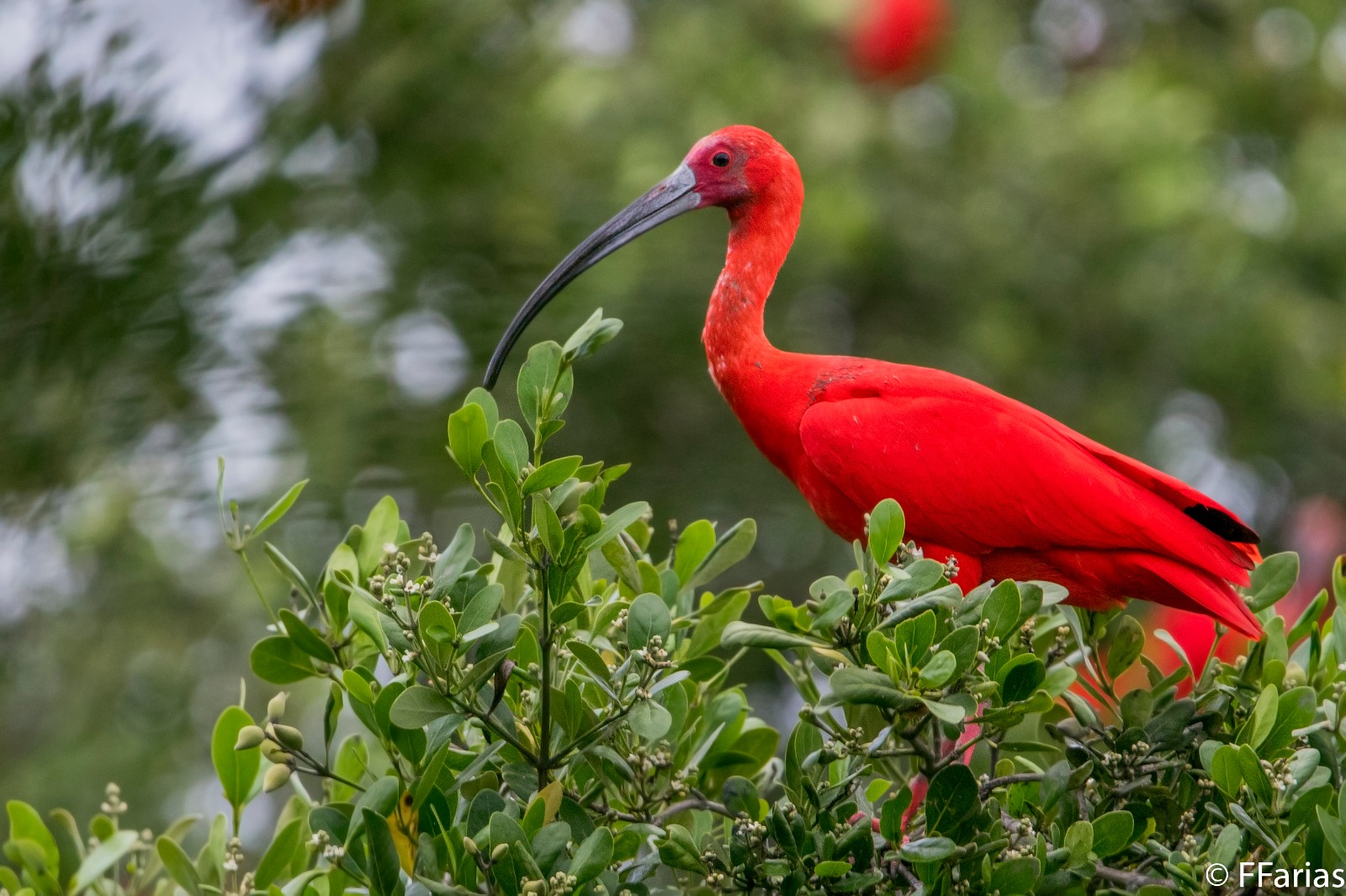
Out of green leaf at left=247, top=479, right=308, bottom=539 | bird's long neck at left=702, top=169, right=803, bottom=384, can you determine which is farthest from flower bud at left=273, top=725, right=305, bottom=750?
bird's long neck at left=702, top=169, right=803, bottom=384

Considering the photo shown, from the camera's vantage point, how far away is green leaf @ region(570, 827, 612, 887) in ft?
6.28

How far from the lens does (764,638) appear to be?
78.7 inches

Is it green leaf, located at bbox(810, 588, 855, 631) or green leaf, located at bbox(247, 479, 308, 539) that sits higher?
green leaf, located at bbox(810, 588, 855, 631)

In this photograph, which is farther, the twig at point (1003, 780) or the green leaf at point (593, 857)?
the twig at point (1003, 780)

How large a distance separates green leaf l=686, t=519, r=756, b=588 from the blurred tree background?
119 centimetres

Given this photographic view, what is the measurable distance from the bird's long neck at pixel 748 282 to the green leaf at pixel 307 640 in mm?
1237

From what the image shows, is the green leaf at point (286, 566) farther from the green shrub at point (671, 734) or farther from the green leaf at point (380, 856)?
the green leaf at point (380, 856)

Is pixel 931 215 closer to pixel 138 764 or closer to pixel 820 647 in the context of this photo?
pixel 138 764

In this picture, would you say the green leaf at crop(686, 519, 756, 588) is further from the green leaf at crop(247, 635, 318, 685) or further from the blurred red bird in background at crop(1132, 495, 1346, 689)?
the blurred red bird in background at crop(1132, 495, 1346, 689)

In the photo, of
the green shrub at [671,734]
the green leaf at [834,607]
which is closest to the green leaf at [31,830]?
the green shrub at [671,734]

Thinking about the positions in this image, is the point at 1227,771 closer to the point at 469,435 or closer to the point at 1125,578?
the point at 1125,578

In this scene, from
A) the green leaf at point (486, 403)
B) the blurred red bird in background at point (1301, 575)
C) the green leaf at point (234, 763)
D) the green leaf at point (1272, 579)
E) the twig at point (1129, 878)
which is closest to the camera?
the green leaf at point (486, 403)

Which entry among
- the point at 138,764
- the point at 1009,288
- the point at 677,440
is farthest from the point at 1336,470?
the point at 138,764

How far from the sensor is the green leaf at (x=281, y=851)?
2.42 meters
